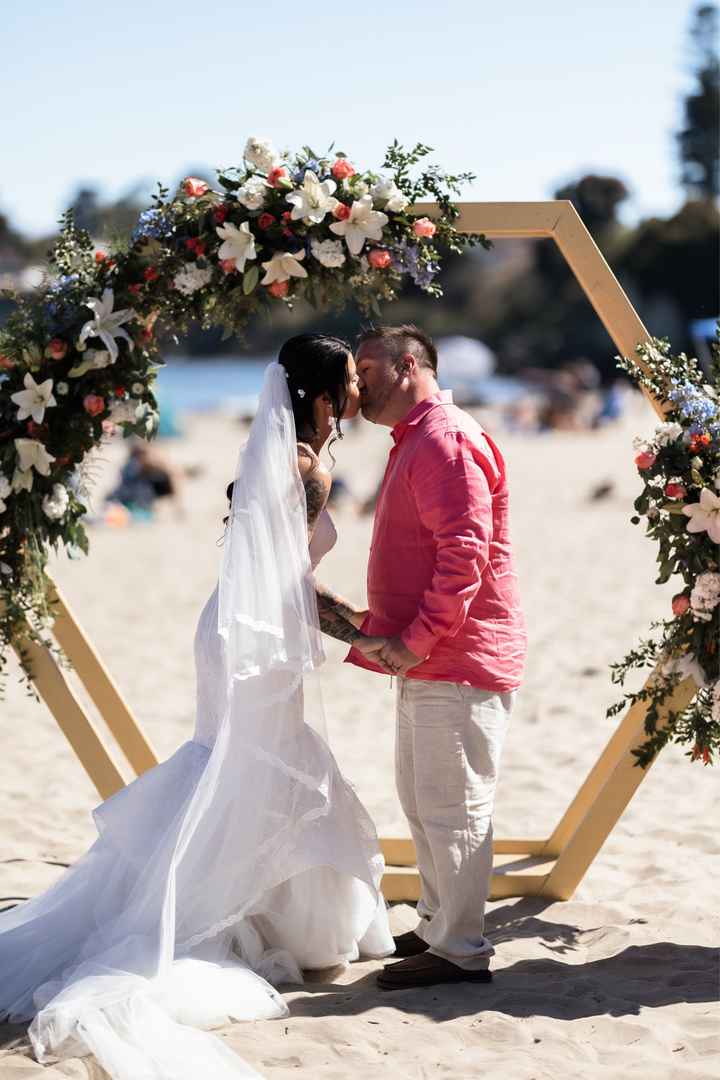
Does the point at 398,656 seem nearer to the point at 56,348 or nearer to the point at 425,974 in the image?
the point at 425,974

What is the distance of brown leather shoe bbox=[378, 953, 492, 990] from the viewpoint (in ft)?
13.0

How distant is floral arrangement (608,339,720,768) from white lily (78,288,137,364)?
5.72 ft

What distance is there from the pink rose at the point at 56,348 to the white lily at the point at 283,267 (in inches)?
30.0

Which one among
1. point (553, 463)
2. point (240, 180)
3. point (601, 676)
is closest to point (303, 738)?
point (240, 180)

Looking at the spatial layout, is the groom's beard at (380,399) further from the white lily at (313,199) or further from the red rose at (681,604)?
the red rose at (681,604)

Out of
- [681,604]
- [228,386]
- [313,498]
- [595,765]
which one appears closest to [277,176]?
[313,498]

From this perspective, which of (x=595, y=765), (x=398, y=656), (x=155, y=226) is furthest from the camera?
(x=595, y=765)

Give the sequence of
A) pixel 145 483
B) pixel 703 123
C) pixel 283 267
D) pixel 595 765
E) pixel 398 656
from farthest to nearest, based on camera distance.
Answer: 1. pixel 703 123
2. pixel 145 483
3. pixel 595 765
4. pixel 283 267
5. pixel 398 656

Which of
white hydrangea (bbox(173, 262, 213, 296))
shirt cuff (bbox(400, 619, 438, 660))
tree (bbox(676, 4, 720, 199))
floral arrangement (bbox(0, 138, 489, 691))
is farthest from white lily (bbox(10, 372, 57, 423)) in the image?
tree (bbox(676, 4, 720, 199))

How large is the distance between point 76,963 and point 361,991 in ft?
2.93

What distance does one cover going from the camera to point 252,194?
4.25 metres

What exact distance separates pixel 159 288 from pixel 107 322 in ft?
0.73

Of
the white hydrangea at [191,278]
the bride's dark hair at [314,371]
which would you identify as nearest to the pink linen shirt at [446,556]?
Result: the bride's dark hair at [314,371]

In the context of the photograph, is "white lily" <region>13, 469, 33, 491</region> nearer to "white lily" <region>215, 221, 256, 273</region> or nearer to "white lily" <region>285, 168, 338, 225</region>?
"white lily" <region>215, 221, 256, 273</region>
